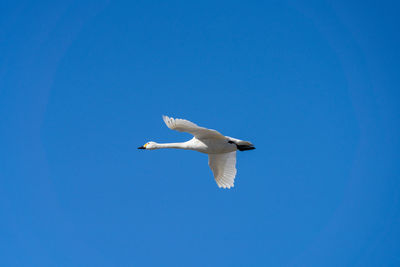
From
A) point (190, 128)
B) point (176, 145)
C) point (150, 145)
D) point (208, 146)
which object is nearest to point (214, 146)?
point (208, 146)

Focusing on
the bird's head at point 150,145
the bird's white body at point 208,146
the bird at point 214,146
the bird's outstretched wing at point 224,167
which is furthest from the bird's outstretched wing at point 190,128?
the bird's head at point 150,145

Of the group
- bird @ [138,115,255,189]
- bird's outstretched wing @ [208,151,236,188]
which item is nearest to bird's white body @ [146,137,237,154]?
bird @ [138,115,255,189]

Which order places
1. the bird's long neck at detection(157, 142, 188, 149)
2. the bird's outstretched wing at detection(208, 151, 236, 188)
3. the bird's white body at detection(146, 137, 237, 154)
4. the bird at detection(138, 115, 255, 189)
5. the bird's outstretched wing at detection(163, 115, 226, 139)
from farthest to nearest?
the bird's outstretched wing at detection(208, 151, 236, 188), the bird's long neck at detection(157, 142, 188, 149), the bird's white body at detection(146, 137, 237, 154), the bird at detection(138, 115, 255, 189), the bird's outstretched wing at detection(163, 115, 226, 139)

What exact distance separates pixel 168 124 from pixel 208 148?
3116 mm

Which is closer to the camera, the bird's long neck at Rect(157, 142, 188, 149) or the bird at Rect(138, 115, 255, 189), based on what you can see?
the bird at Rect(138, 115, 255, 189)

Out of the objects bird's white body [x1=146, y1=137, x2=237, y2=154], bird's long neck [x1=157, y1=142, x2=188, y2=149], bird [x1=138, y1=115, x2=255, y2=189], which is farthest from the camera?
bird's long neck [x1=157, y1=142, x2=188, y2=149]

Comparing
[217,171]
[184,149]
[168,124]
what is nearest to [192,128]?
[168,124]

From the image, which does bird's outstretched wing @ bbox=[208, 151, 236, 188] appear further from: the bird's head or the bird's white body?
the bird's head

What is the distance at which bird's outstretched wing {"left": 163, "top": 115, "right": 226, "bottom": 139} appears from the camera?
1967 cm

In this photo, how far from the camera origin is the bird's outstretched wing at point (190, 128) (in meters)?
19.7

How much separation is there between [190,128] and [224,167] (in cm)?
455

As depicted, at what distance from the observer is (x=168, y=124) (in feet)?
65.2

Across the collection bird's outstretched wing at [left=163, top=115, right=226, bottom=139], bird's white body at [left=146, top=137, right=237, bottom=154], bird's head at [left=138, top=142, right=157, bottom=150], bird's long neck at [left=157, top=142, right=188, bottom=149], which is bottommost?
bird's outstretched wing at [left=163, top=115, right=226, bottom=139]

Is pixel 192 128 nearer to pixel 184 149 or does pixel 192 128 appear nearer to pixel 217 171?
pixel 184 149
